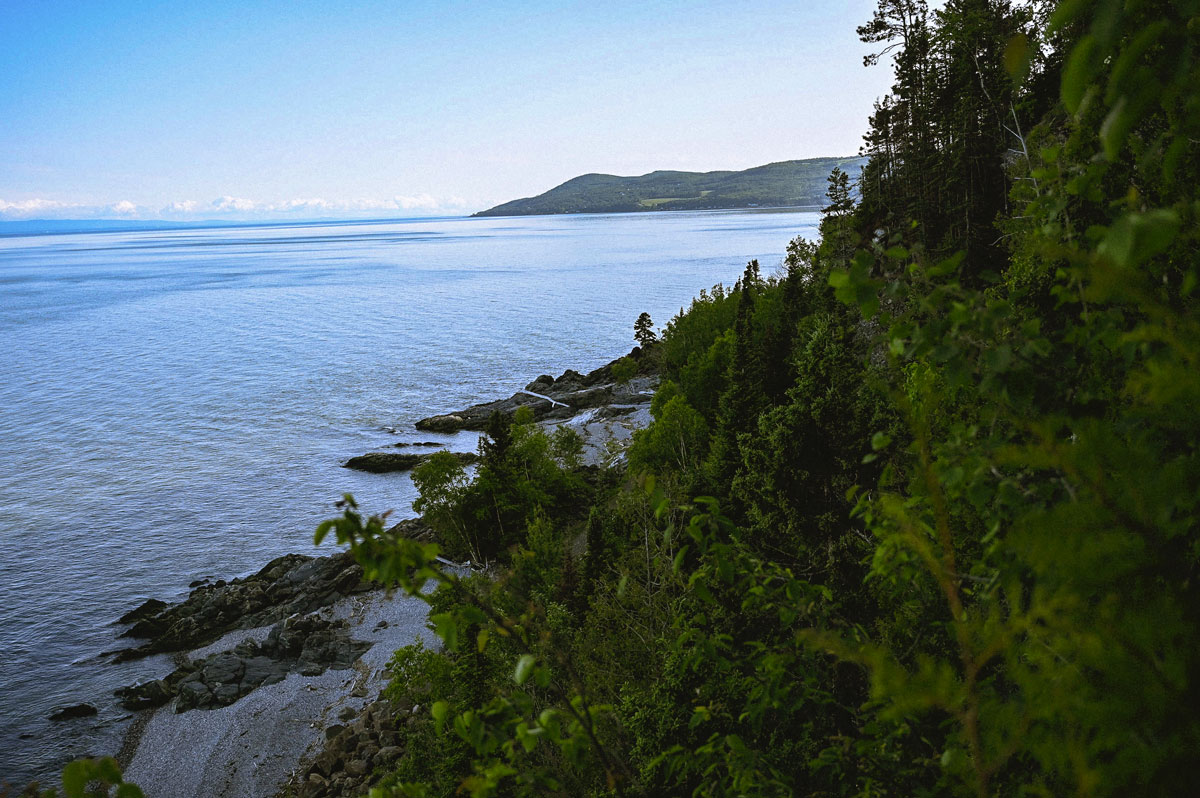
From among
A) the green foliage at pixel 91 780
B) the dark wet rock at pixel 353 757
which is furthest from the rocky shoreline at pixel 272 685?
the green foliage at pixel 91 780

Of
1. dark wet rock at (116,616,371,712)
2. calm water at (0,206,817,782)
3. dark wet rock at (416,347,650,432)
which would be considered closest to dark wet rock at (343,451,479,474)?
calm water at (0,206,817,782)

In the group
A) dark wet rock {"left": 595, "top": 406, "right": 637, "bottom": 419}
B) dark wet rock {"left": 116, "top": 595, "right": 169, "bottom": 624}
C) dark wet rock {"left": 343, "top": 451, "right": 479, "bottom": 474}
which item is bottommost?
dark wet rock {"left": 116, "top": 595, "right": 169, "bottom": 624}

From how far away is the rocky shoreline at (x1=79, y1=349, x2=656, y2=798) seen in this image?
21078mm

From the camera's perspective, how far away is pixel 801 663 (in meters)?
3.66

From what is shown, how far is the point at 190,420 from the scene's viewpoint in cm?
5550

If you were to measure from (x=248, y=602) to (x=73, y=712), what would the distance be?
772 centimetres

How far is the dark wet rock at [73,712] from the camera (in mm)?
24125

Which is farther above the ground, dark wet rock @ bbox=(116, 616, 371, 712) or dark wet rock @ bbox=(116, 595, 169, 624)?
dark wet rock @ bbox=(116, 595, 169, 624)

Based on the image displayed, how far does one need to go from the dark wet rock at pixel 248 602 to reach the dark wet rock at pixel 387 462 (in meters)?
11.2

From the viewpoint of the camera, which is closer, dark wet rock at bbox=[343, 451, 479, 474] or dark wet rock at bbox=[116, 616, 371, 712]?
dark wet rock at bbox=[116, 616, 371, 712]

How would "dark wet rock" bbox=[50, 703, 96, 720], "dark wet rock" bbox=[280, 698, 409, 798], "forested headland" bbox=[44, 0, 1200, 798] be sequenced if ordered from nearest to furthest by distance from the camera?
"forested headland" bbox=[44, 0, 1200, 798], "dark wet rock" bbox=[280, 698, 409, 798], "dark wet rock" bbox=[50, 703, 96, 720]

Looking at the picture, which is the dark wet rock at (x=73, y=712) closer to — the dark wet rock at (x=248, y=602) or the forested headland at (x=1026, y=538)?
the dark wet rock at (x=248, y=602)

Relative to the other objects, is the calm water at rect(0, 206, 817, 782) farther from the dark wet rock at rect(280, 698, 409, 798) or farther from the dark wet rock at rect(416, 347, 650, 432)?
the dark wet rock at rect(280, 698, 409, 798)

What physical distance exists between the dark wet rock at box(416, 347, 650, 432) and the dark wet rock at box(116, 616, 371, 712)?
2539cm
